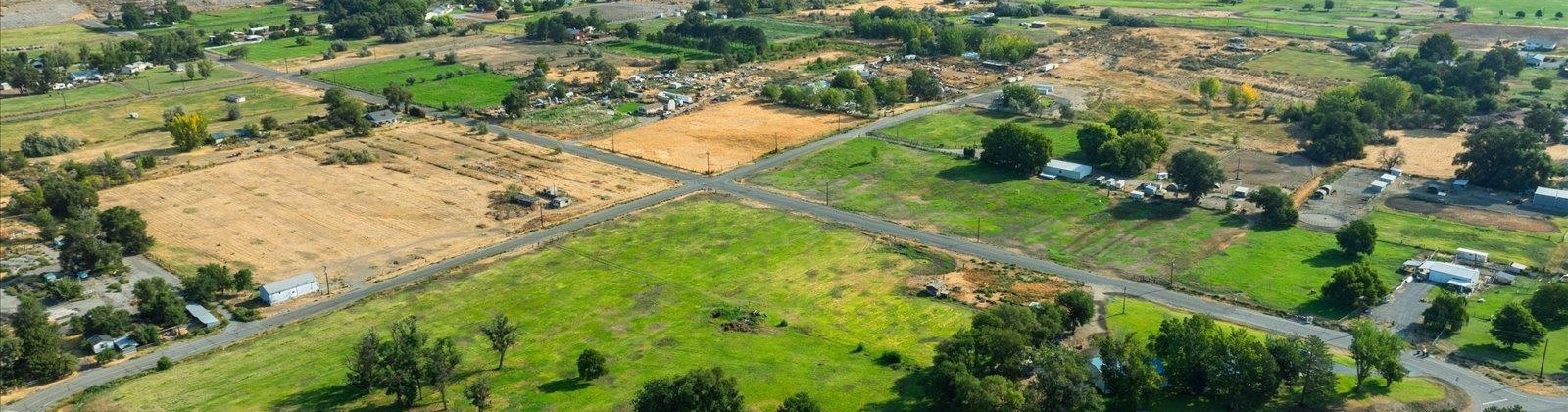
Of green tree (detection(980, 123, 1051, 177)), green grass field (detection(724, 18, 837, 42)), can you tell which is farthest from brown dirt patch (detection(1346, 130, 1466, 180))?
green grass field (detection(724, 18, 837, 42))

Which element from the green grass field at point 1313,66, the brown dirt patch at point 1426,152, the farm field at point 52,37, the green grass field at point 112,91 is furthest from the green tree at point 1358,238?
the farm field at point 52,37

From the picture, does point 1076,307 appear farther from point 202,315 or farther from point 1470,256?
point 202,315

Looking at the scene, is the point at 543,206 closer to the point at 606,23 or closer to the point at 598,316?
the point at 598,316

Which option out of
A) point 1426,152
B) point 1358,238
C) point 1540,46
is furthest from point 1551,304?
point 1540,46

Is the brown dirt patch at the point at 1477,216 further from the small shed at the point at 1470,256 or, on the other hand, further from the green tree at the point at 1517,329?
the green tree at the point at 1517,329

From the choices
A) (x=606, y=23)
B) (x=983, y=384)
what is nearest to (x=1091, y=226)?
(x=983, y=384)

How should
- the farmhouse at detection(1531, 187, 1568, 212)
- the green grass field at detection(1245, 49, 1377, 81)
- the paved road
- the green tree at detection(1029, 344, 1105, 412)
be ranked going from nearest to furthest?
the green tree at detection(1029, 344, 1105, 412) → the paved road → the farmhouse at detection(1531, 187, 1568, 212) → the green grass field at detection(1245, 49, 1377, 81)

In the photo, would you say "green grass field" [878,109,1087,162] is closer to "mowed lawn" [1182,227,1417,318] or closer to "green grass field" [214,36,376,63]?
"mowed lawn" [1182,227,1417,318]
